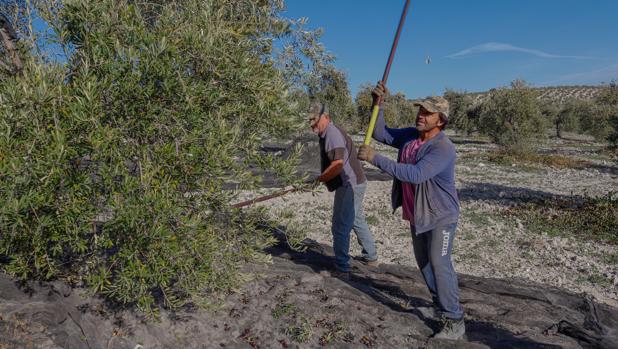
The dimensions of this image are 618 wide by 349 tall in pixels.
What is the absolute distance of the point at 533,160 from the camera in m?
23.6

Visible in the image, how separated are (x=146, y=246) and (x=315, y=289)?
254 centimetres

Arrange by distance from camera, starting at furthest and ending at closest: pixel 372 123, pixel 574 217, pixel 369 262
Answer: pixel 574 217 < pixel 369 262 < pixel 372 123

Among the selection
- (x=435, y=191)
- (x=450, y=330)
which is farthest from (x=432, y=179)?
(x=450, y=330)

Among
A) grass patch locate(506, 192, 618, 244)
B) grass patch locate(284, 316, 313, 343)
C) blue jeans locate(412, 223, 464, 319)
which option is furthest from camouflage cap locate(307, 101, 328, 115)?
grass patch locate(506, 192, 618, 244)

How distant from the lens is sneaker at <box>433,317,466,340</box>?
14.8 feet

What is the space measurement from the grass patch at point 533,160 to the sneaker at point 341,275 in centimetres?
1860

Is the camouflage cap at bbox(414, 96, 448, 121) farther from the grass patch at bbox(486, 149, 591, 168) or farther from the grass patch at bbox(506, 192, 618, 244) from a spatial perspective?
the grass patch at bbox(486, 149, 591, 168)

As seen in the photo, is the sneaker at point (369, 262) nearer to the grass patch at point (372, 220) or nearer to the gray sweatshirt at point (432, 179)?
the gray sweatshirt at point (432, 179)

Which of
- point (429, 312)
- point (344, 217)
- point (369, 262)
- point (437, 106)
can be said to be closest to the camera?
point (437, 106)

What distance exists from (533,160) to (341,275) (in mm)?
20611

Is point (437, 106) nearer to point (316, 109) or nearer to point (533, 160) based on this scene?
point (316, 109)

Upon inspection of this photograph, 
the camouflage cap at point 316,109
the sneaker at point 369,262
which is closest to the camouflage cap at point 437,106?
the camouflage cap at point 316,109

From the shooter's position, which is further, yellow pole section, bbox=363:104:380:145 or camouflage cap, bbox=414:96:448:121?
yellow pole section, bbox=363:104:380:145

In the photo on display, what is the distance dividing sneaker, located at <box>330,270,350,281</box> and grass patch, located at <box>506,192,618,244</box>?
556 cm
